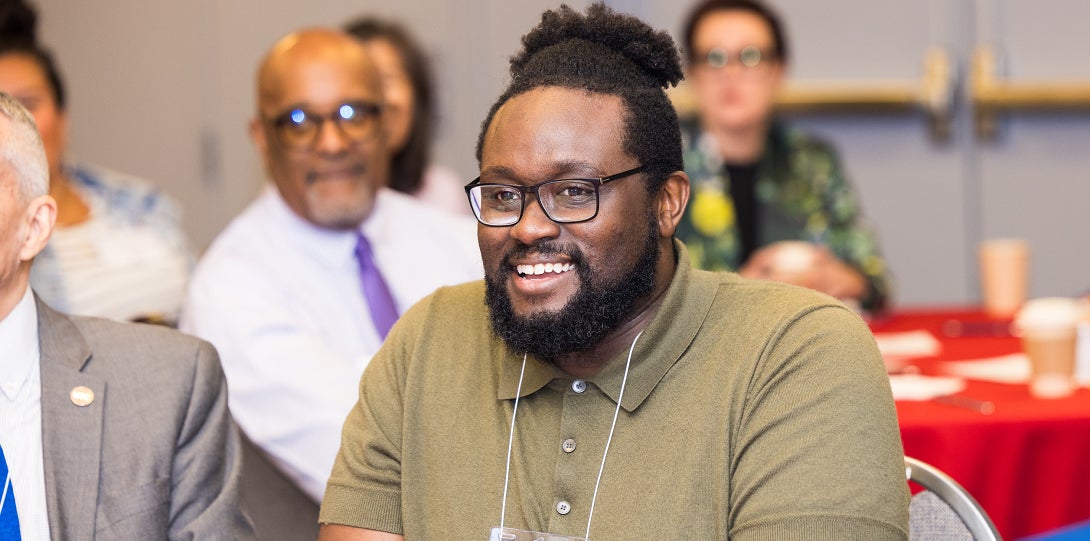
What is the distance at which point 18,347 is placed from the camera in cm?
183

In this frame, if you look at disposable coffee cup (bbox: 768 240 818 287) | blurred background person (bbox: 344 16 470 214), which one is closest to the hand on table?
disposable coffee cup (bbox: 768 240 818 287)

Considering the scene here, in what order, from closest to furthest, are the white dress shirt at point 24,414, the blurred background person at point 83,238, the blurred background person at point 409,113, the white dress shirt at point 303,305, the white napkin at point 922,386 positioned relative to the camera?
the white dress shirt at point 24,414 < the white napkin at point 922,386 < the white dress shirt at point 303,305 < the blurred background person at point 83,238 < the blurred background person at point 409,113

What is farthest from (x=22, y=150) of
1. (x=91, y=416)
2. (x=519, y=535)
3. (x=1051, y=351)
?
(x=1051, y=351)

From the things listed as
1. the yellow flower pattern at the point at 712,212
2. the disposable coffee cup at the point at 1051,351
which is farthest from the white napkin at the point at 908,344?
the yellow flower pattern at the point at 712,212

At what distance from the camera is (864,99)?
488 centimetres

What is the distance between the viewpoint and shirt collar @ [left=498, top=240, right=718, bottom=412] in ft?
5.18

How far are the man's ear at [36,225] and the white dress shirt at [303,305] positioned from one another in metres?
0.76

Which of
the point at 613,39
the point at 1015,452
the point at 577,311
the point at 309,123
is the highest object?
the point at 613,39

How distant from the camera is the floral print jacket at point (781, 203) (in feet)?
12.4

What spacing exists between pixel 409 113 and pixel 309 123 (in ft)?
4.40

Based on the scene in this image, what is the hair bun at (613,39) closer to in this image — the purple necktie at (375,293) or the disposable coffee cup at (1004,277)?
the purple necktie at (375,293)

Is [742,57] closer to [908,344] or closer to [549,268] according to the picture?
[908,344]

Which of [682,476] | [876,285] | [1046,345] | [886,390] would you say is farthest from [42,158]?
[876,285]

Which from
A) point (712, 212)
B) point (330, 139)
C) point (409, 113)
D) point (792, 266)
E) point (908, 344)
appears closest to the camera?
point (330, 139)
